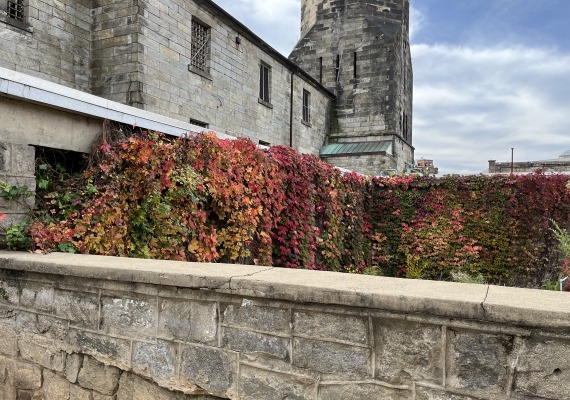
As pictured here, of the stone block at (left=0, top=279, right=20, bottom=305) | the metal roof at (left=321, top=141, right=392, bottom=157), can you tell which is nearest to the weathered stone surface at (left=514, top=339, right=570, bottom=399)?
the stone block at (left=0, top=279, right=20, bottom=305)

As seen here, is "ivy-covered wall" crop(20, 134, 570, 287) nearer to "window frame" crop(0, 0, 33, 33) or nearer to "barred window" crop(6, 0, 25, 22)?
"window frame" crop(0, 0, 33, 33)

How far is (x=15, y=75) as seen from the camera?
10.6 feet

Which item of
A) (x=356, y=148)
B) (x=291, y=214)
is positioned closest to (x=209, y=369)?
(x=291, y=214)

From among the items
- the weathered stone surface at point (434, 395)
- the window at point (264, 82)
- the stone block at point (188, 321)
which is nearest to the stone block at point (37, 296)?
the stone block at point (188, 321)

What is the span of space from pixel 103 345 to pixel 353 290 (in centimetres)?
156

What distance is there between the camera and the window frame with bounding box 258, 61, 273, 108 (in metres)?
15.9

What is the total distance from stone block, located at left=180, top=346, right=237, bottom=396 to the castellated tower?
18032 millimetres

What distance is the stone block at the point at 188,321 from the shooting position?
211 cm

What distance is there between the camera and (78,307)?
98.7 inches

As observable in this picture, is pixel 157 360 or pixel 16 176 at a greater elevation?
pixel 16 176

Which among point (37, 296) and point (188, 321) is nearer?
point (188, 321)

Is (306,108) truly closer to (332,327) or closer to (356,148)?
(356,148)

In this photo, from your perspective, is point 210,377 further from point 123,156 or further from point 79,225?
point 123,156

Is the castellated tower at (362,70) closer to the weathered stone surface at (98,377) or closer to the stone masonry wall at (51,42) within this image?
the stone masonry wall at (51,42)
